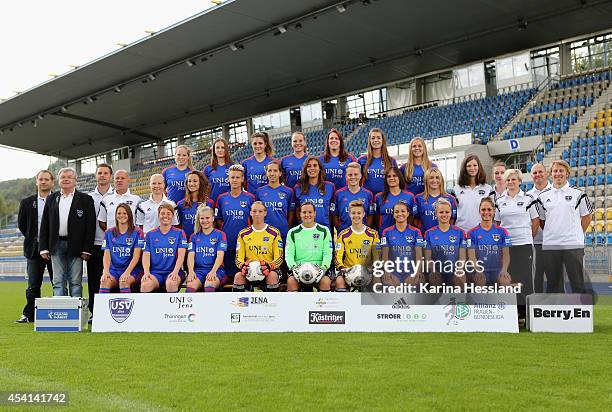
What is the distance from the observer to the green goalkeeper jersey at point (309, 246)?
6.94 meters

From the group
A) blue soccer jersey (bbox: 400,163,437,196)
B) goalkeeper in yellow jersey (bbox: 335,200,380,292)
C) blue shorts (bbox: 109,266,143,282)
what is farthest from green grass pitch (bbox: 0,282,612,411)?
blue soccer jersey (bbox: 400,163,437,196)

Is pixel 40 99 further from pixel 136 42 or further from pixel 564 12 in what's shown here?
pixel 564 12

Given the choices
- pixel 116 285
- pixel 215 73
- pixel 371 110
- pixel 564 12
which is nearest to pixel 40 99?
pixel 215 73

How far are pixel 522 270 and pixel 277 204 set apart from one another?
2.82 metres

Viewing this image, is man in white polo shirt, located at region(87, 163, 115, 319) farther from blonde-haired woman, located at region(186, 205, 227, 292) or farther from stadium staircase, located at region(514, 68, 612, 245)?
stadium staircase, located at region(514, 68, 612, 245)

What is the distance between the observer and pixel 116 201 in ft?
25.8

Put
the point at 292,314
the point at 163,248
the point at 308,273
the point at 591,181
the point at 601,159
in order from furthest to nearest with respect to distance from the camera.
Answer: the point at 601,159 < the point at 591,181 < the point at 163,248 < the point at 308,273 < the point at 292,314

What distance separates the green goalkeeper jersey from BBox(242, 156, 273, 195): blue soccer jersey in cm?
111

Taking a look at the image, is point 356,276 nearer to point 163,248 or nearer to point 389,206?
point 389,206

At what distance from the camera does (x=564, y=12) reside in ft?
63.0

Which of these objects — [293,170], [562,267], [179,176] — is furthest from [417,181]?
[179,176]

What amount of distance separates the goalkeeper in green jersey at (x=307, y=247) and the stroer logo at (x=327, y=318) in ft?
1.09

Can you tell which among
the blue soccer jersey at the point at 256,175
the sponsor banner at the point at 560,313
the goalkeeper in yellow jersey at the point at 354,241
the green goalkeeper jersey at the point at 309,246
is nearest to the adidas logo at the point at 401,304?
the goalkeeper in yellow jersey at the point at 354,241

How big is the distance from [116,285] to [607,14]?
58.8 feet
